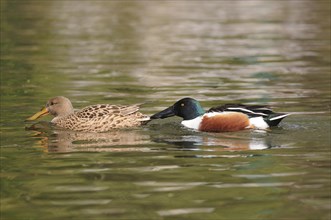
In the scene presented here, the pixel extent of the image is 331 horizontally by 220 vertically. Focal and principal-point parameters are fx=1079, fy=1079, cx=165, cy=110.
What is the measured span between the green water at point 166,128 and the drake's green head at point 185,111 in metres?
0.21

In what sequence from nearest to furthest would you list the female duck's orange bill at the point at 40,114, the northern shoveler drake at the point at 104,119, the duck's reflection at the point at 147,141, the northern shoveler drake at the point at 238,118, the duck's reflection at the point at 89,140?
the duck's reflection at the point at 147,141 < the duck's reflection at the point at 89,140 < the northern shoveler drake at the point at 238,118 < the northern shoveler drake at the point at 104,119 < the female duck's orange bill at the point at 40,114

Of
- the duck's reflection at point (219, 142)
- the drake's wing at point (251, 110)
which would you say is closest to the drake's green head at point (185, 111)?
the drake's wing at point (251, 110)

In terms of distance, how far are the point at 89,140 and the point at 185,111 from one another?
60.7 inches

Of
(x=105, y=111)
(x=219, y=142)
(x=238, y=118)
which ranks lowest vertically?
(x=219, y=142)

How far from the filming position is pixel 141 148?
1262cm

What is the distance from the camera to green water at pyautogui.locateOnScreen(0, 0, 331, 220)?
9.62 m

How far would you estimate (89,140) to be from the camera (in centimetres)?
1345

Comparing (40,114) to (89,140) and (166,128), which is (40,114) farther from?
(166,128)

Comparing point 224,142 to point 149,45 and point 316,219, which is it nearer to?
point 316,219

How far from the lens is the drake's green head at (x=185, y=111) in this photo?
1426 centimetres

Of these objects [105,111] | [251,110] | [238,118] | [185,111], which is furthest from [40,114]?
[251,110]

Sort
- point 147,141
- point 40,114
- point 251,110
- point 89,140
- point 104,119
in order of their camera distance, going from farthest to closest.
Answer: point 40,114 → point 104,119 → point 251,110 → point 89,140 → point 147,141

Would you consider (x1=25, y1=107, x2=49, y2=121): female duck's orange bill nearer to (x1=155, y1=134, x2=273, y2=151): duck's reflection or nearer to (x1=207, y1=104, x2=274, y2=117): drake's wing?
(x1=155, y1=134, x2=273, y2=151): duck's reflection

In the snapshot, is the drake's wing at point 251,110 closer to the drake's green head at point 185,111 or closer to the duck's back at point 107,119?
the drake's green head at point 185,111
